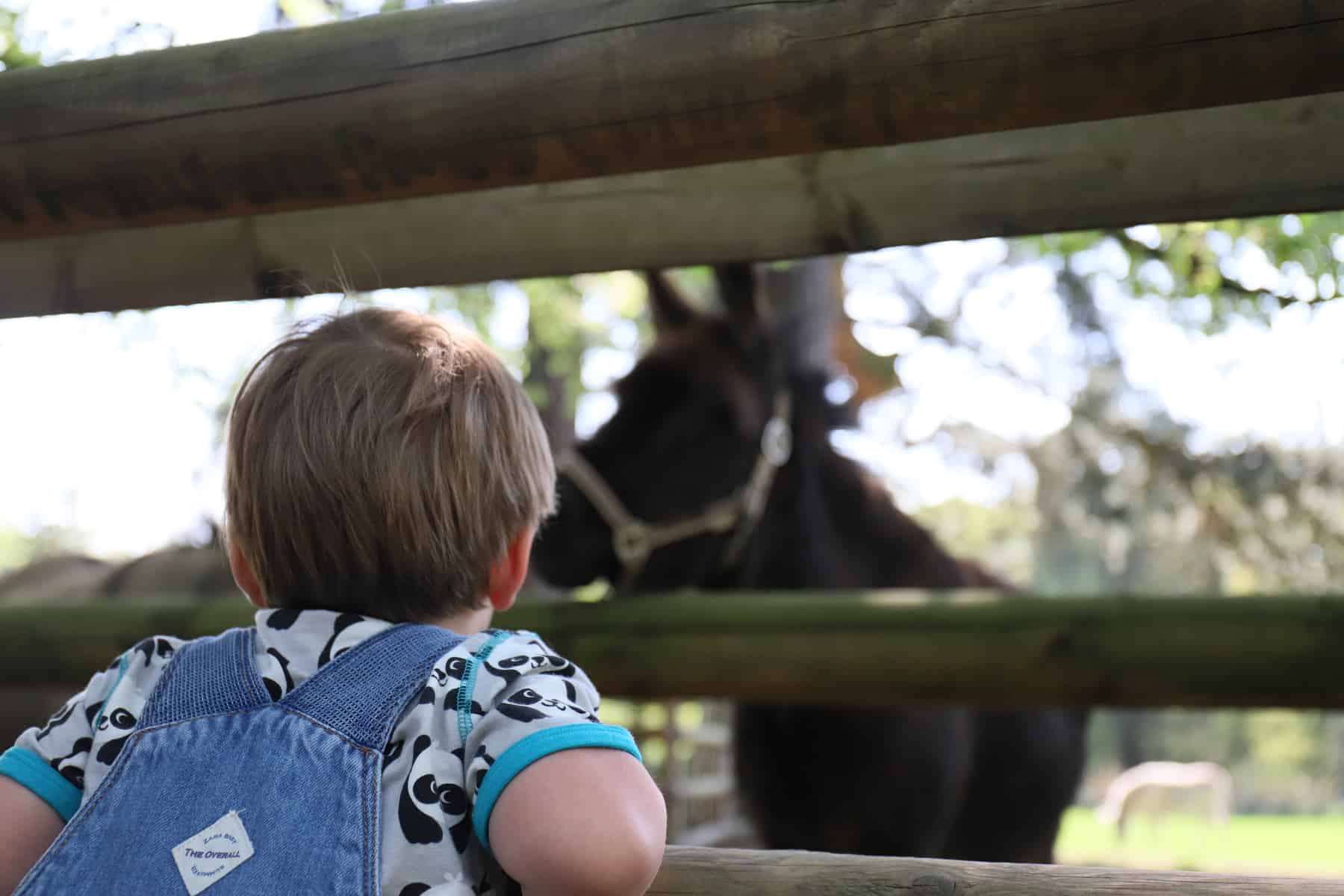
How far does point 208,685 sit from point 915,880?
0.71 metres

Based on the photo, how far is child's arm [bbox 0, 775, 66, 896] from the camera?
3.45 feet

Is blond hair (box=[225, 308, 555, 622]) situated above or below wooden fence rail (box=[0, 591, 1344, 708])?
above

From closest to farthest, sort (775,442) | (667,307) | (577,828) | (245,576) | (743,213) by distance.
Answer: (577,828) → (245,576) → (743,213) → (775,442) → (667,307)

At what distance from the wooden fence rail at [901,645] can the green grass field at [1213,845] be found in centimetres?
871

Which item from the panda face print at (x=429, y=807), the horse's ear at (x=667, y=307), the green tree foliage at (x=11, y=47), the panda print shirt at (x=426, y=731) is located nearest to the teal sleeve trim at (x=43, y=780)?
the panda print shirt at (x=426, y=731)

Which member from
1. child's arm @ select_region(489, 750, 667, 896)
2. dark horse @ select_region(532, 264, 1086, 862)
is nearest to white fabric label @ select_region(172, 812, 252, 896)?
child's arm @ select_region(489, 750, 667, 896)

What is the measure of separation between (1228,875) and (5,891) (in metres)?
1.19

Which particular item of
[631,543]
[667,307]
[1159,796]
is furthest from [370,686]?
[1159,796]

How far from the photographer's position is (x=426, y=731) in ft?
3.26

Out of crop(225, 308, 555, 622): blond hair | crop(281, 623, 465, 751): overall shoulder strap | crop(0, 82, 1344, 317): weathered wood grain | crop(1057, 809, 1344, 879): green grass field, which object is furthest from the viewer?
crop(1057, 809, 1344, 879): green grass field

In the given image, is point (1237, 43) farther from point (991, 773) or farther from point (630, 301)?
point (630, 301)

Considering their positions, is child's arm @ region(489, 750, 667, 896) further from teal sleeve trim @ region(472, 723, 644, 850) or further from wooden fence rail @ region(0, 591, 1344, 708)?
wooden fence rail @ region(0, 591, 1344, 708)

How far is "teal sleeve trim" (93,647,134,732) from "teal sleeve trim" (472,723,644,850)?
15.9 inches

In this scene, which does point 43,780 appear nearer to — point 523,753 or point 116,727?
point 116,727
